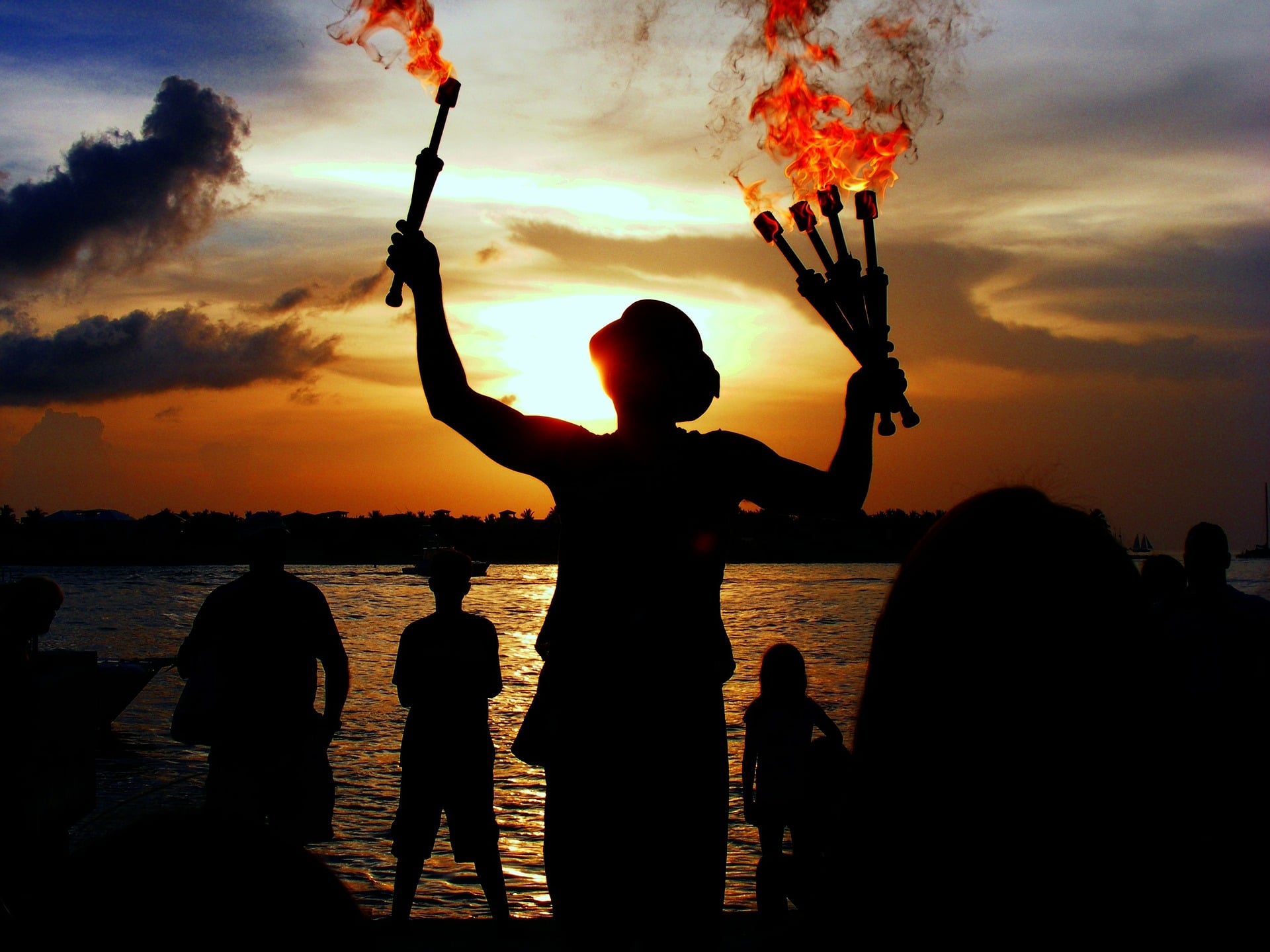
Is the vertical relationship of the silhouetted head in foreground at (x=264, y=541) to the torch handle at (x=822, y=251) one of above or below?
below

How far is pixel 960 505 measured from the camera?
138 centimetres

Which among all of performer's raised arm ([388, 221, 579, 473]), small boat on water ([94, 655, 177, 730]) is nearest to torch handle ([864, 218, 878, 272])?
performer's raised arm ([388, 221, 579, 473])

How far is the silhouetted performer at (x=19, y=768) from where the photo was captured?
4.65 m

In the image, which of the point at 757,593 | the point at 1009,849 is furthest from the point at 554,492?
the point at 757,593

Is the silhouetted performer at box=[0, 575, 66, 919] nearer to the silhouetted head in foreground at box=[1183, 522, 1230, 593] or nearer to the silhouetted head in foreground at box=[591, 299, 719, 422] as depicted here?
the silhouetted head in foreground at box=[591, 299, 719, 422]

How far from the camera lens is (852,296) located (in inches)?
118

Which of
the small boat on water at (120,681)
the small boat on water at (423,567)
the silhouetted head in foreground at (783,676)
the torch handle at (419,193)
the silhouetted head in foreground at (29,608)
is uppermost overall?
the torch handle at (419,193)

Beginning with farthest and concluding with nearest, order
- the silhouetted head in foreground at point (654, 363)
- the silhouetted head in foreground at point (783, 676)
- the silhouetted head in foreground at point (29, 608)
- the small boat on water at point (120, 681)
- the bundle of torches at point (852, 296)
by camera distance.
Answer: the small boat on water at point (120, 681)
the silhouetted head in foreground at point (783, 676)
the silhouetted head in foreground at point (29, 608)
the bundle of torches at point (852, 296)
the silhouetted head in foreground at point (654, 363)

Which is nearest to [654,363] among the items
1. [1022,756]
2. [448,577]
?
[1022,756]

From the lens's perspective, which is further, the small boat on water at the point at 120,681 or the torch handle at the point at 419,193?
the small boat on water at the point at 120,681

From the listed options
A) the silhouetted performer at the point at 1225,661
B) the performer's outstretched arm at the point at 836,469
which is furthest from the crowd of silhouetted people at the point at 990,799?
the silhouetted performer at the point at 1225,661

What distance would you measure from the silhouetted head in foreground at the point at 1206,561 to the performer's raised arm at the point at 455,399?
4.59 meters

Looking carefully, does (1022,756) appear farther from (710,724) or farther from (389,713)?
(389,713)

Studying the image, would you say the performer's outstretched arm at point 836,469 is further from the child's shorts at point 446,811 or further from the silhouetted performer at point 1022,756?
the child's shorts at point 446,811
